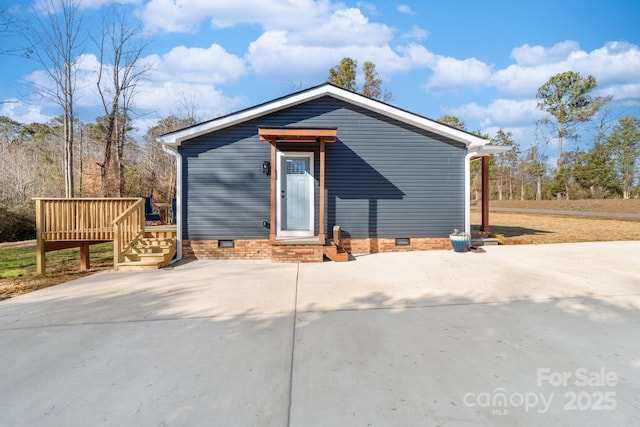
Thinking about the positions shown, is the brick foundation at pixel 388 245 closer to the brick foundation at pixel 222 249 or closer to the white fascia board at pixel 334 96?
the brick foundation at pixel 222 249

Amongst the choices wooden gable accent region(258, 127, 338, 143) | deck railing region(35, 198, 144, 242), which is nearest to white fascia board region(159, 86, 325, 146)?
wooden gable accent region(258, 127, 338, 143)

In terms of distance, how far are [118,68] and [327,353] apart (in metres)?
17.3

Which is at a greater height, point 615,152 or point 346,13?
point 346,13

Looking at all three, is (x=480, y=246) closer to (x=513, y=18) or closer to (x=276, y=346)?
(x=276, y=346)

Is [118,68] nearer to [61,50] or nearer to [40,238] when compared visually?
[61,50]

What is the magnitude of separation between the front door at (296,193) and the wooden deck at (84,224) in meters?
3.30

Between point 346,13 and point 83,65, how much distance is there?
12.0 m

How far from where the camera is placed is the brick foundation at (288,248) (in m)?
7.01

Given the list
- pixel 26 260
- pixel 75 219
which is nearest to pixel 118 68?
pixel 26 260

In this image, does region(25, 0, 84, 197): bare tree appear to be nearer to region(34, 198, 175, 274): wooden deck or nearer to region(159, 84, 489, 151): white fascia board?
region(34, 198, 175, 274): wooden deck

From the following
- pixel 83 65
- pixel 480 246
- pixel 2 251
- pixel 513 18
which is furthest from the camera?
pixel 513 18

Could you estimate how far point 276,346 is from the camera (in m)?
2.84

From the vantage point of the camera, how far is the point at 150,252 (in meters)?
7.04

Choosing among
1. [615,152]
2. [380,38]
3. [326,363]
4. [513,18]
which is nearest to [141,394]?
[326,363]
